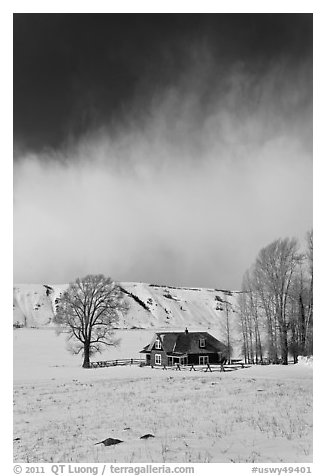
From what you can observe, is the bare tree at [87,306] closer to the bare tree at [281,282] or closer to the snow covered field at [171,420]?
the snow covered field at [171,420]

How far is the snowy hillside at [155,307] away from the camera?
75.4 metres

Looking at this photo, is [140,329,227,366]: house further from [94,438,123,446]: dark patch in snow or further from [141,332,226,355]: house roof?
[94,438,123,446]: dark patch in snow

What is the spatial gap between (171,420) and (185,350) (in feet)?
83.1

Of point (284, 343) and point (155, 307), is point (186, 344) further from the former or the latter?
point (155, 307)

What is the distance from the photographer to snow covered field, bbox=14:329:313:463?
752 cm

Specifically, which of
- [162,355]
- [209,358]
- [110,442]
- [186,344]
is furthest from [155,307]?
[110,442]

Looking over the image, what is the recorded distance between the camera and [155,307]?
86.1 meters

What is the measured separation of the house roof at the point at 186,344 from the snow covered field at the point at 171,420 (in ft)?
49.2

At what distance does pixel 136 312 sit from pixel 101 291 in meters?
52.1

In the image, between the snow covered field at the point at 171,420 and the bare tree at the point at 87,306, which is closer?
the snow covered field at the point at 171,420

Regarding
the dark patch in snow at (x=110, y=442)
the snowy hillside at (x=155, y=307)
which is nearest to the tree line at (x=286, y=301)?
the dark patch in snow at (x=110, y=442)

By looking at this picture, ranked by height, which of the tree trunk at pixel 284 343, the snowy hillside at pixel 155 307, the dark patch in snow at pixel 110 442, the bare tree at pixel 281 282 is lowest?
the snowy hillside at pixel 155 307

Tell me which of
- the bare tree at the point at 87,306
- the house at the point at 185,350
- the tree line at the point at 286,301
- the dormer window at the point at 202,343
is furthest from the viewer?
the dormer window at the point at 202,343
